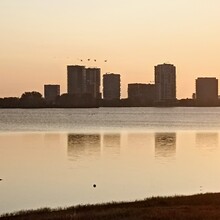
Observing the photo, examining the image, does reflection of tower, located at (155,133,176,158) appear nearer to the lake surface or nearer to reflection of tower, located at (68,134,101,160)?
the lake surface

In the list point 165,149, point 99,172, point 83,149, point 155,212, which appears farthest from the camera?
point 165,149

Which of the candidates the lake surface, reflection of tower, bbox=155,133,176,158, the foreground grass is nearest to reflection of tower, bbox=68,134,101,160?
the lake surface

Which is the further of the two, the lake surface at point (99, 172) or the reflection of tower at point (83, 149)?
the reflection of tower at point (83, 149)

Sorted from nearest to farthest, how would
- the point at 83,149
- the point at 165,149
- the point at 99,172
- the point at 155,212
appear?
1. the point at 155,212
2. the point at 99,172
3. the point at 83,149
4. the point at 165,149

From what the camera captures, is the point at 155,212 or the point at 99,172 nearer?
the point at 155,212

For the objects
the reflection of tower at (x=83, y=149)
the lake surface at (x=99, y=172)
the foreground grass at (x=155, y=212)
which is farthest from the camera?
the reflection of tower at (x=83, y=149)

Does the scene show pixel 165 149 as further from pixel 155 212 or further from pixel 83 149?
pixel 155 212

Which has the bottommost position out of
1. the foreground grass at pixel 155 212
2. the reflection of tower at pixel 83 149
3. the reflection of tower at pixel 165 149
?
the reflection of tower at pixel 165 149

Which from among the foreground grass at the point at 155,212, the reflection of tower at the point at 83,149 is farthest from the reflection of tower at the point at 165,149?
the foreground grass at the point at 155,212

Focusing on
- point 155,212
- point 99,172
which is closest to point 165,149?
point 99,172

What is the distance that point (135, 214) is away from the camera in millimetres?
21797

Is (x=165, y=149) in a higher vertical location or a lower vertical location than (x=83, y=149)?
lower

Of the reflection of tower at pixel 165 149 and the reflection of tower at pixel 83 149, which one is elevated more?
the reflection of tower at pixel 83 149

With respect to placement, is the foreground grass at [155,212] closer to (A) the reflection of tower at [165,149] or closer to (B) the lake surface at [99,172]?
(B) the lake surface at [99,172]
